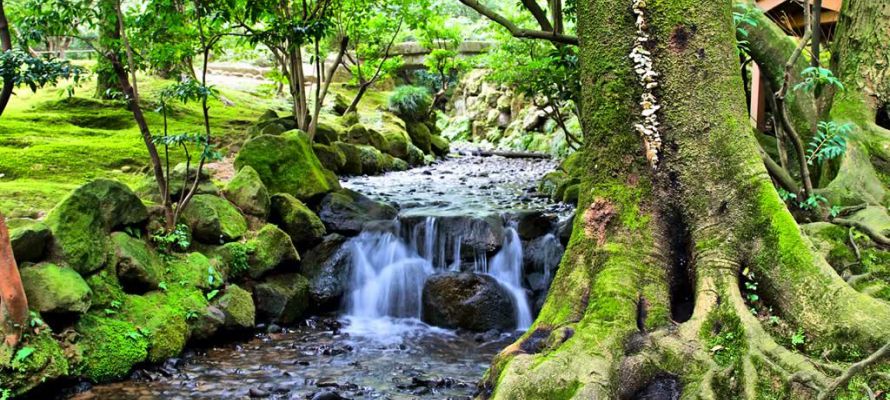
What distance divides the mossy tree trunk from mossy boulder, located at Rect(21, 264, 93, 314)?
3955 millimetres

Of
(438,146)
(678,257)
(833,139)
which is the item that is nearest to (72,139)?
(678,257)

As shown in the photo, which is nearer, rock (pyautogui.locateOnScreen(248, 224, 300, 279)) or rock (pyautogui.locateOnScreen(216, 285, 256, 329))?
rock (pyautogui.locateOnScreen(216, 285, 256, 329))

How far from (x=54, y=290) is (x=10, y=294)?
19.2 inches

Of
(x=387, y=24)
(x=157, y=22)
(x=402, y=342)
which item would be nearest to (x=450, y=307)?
(x=402, y=342)

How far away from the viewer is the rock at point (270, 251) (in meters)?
8.02

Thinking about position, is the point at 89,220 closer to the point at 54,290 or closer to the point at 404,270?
the point at 54,290

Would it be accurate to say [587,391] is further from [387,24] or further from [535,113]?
[535,113]

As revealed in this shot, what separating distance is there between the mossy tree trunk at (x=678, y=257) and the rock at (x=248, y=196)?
18.8 ft

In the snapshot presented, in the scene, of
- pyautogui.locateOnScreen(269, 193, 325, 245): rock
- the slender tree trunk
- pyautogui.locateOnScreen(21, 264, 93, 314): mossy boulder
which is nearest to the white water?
pyautogui.locateOnScreen(269, 193, 325, 245): rock

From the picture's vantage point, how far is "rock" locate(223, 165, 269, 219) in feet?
28.6

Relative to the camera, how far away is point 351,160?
1636cm

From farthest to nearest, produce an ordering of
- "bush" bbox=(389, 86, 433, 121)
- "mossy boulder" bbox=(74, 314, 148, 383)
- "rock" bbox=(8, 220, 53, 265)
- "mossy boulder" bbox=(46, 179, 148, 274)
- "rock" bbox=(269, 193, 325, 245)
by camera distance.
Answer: "bush" bbox=(389, 86, 433, 121), "rock" bbox=(269, 193, 325, 245), "mossy boulder" bbox=(46, 179, 148, 274), "mossy boulder" bbox=(74, 314, 148, 383), "rock" bbox=(8, 220, 53, 265)

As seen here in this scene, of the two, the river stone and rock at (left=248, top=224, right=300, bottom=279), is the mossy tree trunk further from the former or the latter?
rock at (left=248, top=224, right=300, bottom=279)

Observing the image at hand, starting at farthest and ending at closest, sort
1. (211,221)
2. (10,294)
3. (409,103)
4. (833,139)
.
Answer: (409,103)
(211,221)
(833,139)
(10,294)
